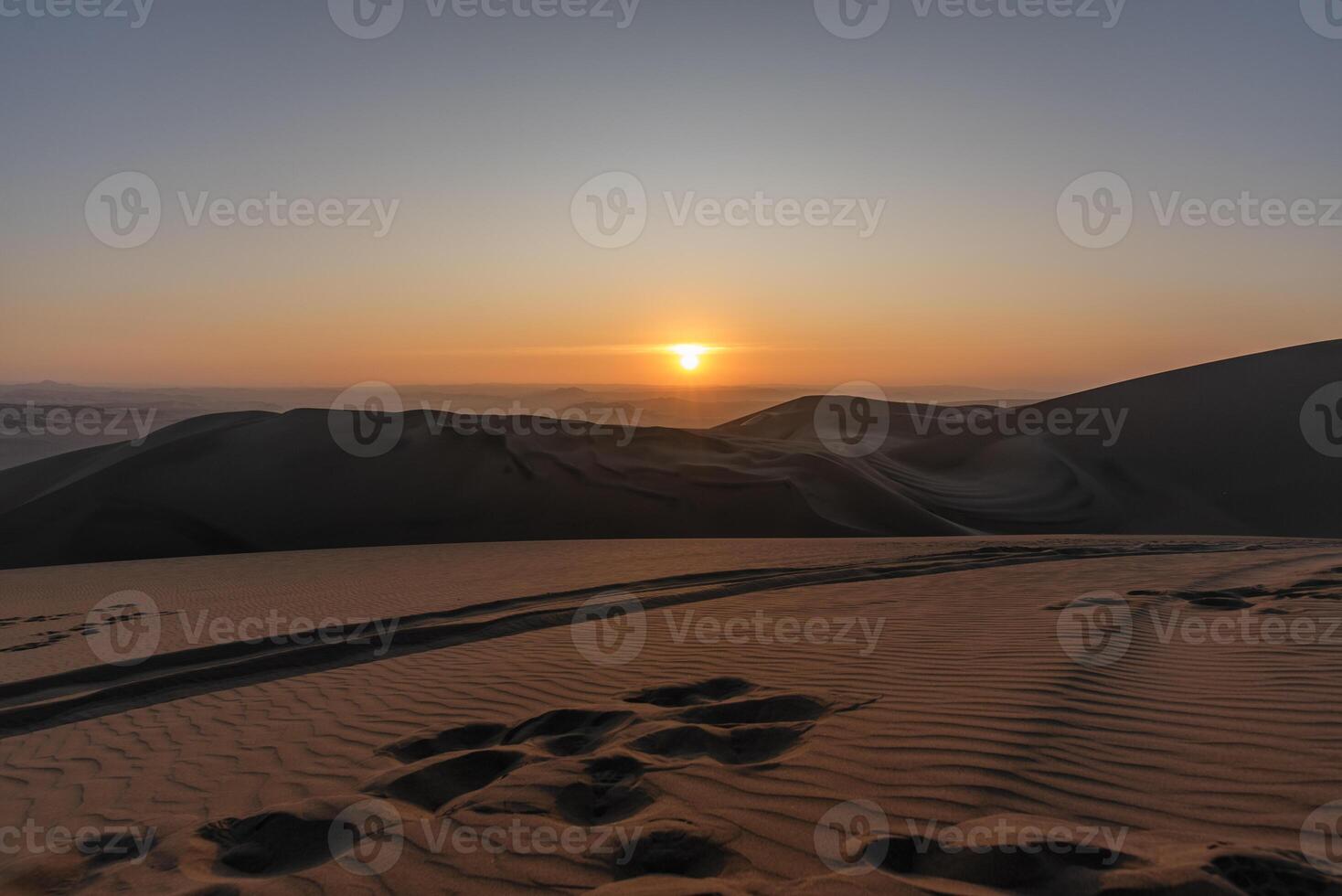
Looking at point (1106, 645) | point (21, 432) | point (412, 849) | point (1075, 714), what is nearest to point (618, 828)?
point (412, 849)

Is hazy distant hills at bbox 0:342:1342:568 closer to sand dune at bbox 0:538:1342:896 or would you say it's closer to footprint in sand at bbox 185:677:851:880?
sand dune at bbox 0:538:1342:896

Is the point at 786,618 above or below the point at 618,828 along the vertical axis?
above

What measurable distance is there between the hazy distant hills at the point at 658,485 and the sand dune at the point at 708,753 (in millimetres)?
12101

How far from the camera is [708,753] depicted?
14.2 ft

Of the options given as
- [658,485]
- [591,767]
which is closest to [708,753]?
[591,767]

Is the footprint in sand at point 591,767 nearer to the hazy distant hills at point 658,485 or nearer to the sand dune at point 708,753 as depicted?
the sand dune at point 708,753

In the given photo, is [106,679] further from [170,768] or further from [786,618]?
[786,618]

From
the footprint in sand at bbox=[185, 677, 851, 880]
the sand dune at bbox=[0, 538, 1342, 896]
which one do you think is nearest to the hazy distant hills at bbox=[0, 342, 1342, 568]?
the sand dune at bbox=[0, 538, 1342, 896]

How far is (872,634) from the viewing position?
679 cm

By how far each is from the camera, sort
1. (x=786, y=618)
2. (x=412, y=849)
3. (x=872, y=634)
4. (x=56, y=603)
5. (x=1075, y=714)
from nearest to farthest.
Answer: (x=412, y=849)
(x=1075, y=714)
(x=872, y=634)
(x=786, y=618)
(x=56, y=603)

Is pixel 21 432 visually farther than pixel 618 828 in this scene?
Yes

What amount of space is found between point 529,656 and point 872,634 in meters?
2.59

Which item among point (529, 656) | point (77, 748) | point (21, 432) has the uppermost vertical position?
point (21, 432)

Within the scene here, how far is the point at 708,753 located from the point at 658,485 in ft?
60.5
